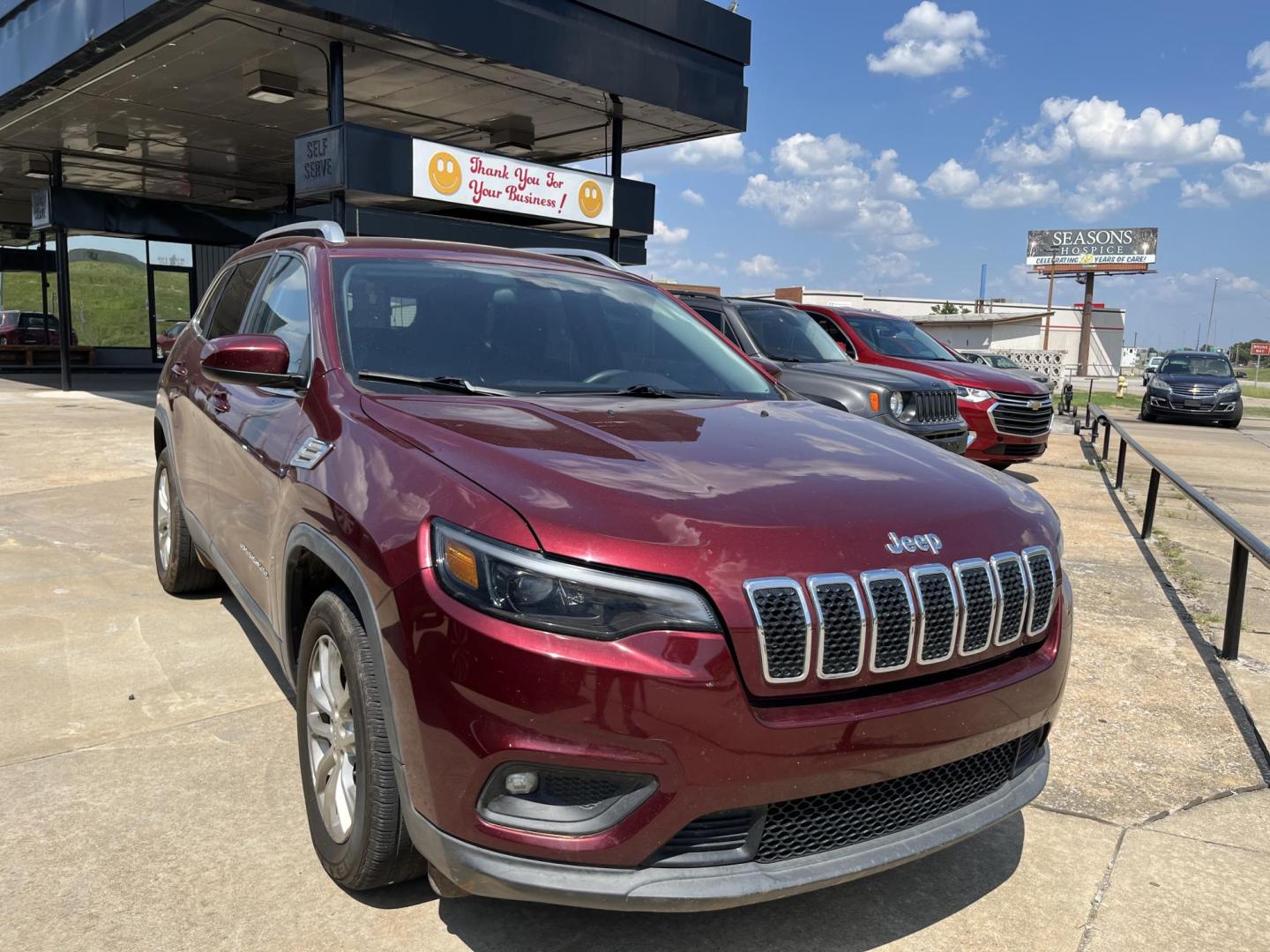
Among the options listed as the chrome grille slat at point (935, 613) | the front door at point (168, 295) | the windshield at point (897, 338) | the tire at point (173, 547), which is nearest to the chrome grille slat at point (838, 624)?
the chrome grille slat at point (935, 613)

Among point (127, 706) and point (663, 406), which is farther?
point (127, 706)

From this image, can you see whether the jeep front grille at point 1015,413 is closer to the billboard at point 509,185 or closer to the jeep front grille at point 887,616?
the billboard at point 509,185

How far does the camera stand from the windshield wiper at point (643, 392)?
322 centimetres

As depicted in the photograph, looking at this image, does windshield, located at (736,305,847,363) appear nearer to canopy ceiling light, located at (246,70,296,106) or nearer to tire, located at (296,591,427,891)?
tire, located at (296,591,427,891)

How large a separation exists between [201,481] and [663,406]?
2173mm

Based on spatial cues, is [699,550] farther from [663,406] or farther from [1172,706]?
[1172,706]

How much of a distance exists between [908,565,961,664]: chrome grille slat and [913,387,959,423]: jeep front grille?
5906 millimetres

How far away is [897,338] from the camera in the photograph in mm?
10992

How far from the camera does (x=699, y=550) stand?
6.70 feet

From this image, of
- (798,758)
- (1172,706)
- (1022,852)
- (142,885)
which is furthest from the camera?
(1172,706)

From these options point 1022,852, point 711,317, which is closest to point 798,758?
point 1022,852

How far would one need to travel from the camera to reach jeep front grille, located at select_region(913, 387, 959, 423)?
7.95 metres

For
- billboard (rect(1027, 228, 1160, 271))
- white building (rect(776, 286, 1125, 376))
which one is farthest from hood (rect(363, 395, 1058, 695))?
billboard (rect(1027, 228, 1160, 271))

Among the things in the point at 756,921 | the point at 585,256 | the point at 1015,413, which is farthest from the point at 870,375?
the point at 756,921
